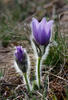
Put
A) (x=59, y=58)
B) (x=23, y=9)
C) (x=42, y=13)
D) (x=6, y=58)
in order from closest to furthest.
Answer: (x=59, y=58) < (x=6, y=58) < (x=42, y=13) < (x=23, y=9)

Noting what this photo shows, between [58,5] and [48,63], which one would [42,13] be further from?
[48,63]

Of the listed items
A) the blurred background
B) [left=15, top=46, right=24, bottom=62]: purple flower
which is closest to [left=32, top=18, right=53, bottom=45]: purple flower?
[left=15, top=46, right=24, bottom=62]: purple flower

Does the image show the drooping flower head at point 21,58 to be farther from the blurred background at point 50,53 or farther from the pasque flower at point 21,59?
the blurred background at point 50,53

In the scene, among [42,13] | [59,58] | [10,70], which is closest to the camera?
[59,58]

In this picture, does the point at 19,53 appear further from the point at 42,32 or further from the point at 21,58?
the point at 42,32

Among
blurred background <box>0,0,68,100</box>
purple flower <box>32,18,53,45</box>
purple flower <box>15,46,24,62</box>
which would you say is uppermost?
purple flower <box>32,18,53,45</box>

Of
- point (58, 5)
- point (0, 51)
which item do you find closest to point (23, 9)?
point (58, 5)

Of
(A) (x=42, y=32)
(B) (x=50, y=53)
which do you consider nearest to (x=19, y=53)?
(A) (x=42, y=32)

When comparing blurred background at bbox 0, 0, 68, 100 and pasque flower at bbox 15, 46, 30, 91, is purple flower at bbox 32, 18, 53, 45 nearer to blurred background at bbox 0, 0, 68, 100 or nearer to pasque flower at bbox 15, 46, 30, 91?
pasque flower at bbox 15, 46, 30, 91
